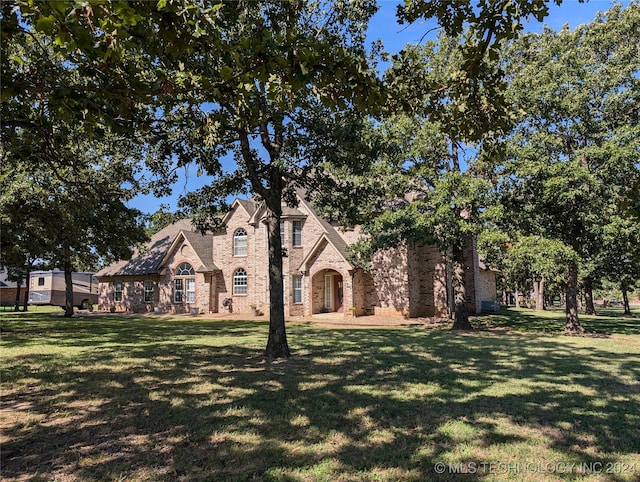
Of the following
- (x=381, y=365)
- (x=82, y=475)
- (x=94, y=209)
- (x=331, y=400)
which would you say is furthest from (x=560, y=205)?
(x=82, y=475)

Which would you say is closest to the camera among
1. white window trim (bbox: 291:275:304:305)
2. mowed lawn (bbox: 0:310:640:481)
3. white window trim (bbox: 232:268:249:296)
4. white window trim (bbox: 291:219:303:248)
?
mowed lawn (bbox: 0:310:640:481)

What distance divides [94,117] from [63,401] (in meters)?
4.98

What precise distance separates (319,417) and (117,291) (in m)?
36.4

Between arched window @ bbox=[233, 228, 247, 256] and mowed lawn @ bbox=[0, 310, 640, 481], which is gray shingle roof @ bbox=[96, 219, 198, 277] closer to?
arched window @ bbox=[233, 228, 247, 256]

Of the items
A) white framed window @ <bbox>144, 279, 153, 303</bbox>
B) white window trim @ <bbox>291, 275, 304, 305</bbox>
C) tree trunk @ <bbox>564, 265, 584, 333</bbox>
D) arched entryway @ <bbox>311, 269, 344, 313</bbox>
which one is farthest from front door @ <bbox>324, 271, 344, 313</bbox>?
white framed window @ <bbox>144, 279, 153, 303</bbox>

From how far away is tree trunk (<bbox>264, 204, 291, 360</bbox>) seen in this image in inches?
430

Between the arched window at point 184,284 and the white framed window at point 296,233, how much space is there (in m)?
9.34

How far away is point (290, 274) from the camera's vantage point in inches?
1103

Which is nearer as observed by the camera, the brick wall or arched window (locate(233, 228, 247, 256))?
the brick wall

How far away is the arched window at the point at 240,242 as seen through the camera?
3066 cm

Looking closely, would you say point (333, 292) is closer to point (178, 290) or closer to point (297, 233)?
point (297, 233)

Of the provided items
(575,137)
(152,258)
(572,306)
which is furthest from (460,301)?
(152,258)

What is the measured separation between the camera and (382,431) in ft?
17.2

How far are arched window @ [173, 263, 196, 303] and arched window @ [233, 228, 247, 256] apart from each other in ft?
14.1
